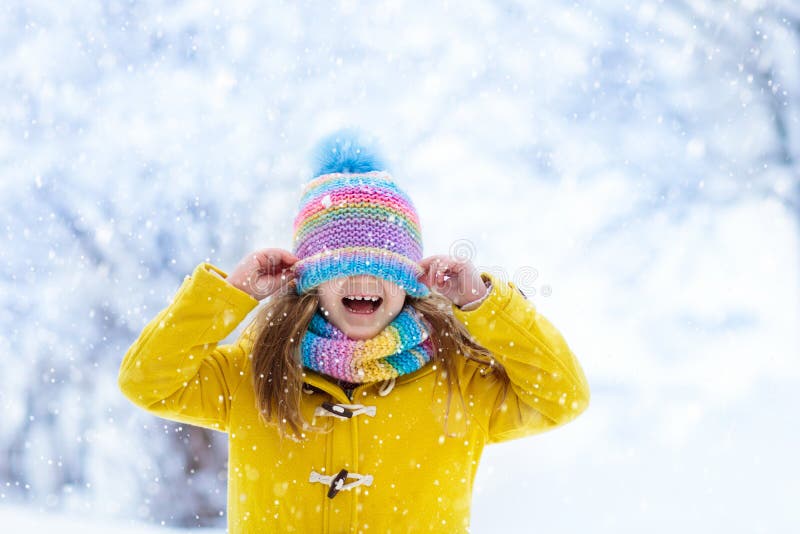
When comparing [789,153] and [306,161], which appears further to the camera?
[789,153]

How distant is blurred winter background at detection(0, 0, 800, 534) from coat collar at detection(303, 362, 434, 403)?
4.71 feet

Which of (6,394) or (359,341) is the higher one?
(6,394)

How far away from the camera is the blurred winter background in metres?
2.96

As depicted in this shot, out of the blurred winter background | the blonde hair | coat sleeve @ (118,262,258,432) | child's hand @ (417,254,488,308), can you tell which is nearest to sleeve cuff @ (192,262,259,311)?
coat sleeve @ (118,262,258,432)

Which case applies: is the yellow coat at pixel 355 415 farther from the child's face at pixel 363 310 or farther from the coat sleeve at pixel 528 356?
the child's face at pixel 363 310

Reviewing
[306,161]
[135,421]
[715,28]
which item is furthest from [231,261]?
[715,28]

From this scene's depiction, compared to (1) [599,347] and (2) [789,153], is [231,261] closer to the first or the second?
(1) [599,347]

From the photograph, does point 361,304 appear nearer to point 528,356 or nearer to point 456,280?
point 456,280

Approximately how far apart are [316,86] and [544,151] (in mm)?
1047

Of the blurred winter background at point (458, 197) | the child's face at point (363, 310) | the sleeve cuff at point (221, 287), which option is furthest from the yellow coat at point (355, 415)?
the blurred winter background at point (458, 197)

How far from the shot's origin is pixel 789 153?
10.7 ft

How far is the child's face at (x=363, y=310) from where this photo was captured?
1.49m

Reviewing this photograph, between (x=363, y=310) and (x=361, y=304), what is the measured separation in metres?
0.02

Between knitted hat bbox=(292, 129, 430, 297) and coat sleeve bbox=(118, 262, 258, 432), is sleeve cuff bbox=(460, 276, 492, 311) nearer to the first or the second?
knitted hat bbox=(292, 129, 430, 297)
